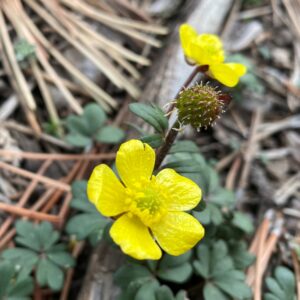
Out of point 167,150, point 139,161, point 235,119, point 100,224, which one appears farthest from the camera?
point 235,119

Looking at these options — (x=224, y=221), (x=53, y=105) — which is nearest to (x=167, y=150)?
(x=224, y=221)

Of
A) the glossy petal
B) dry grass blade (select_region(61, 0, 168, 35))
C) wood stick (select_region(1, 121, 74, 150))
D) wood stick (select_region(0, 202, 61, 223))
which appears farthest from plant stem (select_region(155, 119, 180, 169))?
dry grass blade (select_region(61, 0, 168, 35))

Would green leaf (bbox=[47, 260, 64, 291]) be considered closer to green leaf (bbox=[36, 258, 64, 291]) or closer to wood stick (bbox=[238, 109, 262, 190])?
green leaf (bbox=[36, 258, 64, 291])

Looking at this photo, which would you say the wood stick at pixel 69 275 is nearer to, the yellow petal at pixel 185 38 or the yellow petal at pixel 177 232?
the yellow petal at pixel 177 232

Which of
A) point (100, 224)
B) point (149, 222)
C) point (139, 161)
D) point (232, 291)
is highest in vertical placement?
point (139, 161)

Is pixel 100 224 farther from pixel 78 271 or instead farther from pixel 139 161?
pixel 139 161

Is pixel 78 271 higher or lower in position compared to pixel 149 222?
lower

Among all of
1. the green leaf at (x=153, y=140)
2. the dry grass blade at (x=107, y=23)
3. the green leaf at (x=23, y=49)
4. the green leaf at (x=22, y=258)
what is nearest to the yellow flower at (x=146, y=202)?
the green leaf at (x=153, y=140)

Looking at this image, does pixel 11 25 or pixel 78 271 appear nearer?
pixel 78 271
